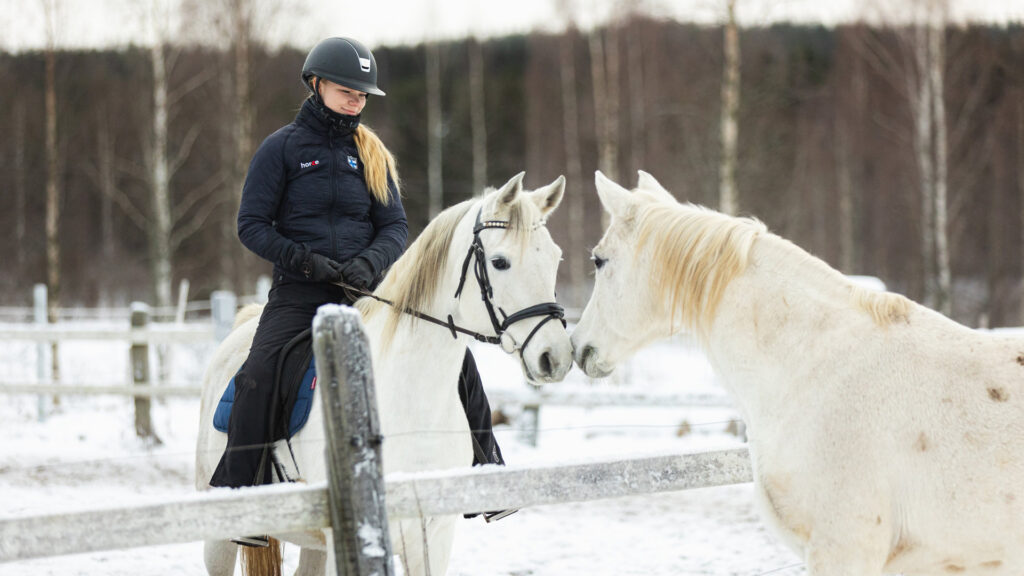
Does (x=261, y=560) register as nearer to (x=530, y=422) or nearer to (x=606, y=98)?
(x=530, y=422)

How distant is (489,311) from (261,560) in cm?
163

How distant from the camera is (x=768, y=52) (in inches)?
911

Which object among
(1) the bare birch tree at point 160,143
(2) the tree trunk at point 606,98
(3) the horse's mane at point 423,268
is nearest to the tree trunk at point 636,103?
(2) the tree trunk at point 606,98

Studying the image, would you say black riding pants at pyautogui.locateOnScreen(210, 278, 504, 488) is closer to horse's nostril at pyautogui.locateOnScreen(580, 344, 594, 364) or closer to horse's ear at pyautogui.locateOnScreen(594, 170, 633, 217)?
horse's nostril at pyautogui.locateOnScreen(580, 344, 594, 364)

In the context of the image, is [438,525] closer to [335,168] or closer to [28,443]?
[335,168]

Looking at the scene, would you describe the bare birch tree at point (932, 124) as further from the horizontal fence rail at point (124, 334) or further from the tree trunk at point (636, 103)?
the horizontal fence rail at point (124, 334)

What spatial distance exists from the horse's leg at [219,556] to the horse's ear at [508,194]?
79.8 inches

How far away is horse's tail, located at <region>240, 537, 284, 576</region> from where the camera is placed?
3.61 metres

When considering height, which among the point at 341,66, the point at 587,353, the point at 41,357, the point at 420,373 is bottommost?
the point at 41,357

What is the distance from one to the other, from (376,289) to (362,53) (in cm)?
107

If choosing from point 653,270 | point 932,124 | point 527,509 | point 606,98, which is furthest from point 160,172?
point 932,124

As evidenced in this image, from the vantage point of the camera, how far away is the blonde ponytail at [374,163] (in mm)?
3598

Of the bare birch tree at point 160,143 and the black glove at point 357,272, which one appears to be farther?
the bare birch tree at point 160,143

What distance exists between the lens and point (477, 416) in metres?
3.57
